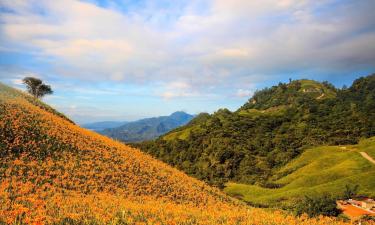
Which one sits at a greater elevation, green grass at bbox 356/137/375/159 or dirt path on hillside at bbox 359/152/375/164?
green grass at bbox 356/137/375/159

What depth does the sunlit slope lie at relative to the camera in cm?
1319

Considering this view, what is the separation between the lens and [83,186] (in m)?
21.9

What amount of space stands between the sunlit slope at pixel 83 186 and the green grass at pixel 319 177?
57.3 m

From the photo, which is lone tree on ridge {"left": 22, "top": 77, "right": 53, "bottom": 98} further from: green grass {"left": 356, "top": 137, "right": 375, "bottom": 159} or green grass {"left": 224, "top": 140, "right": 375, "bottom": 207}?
green grass {"left": 356, "top": 137, "right": 375, "bottom": 159}

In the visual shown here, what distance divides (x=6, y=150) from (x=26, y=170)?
3.45m

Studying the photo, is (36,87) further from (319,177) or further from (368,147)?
(368,147)

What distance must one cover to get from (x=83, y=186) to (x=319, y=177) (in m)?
105

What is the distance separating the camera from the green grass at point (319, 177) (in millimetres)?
92506

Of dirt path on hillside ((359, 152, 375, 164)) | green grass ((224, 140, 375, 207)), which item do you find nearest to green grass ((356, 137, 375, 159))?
green grass ((224, 140, 375, 207))

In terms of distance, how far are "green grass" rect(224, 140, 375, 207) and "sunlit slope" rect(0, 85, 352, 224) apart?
57.3 metres

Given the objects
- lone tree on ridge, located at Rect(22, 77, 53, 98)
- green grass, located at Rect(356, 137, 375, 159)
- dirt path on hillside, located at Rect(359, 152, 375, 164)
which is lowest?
dirt path on hillside, located at Rect(359, 152, 375, 164)

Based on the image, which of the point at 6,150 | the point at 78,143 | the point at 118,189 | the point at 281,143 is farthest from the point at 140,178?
the point at 281,143

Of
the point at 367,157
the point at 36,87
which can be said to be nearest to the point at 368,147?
the point at 367,157

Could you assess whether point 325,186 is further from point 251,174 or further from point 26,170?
point 26,170
